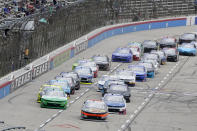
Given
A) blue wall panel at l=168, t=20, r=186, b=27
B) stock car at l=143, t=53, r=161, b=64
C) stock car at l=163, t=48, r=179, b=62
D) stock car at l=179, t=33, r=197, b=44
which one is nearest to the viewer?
stock car at l=143, t=53, r=161, b=64

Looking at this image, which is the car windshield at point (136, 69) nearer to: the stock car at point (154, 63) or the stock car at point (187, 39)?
the stock car at point (154, 63)

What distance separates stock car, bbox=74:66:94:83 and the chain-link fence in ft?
14.8

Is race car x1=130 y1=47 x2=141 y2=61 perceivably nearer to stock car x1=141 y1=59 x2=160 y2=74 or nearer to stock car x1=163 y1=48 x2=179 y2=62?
stock car x1=163 y1=48 x2=179 y2=62

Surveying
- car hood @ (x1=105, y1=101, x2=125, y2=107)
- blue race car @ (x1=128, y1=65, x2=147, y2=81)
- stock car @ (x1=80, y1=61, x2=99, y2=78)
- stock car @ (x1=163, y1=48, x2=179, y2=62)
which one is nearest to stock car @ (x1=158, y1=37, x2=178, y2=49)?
stock car @ (x1=163, y1=48, x2=179, y2=62)

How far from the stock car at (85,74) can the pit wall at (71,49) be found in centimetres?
315

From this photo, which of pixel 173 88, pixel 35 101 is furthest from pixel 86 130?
pixel 173 88

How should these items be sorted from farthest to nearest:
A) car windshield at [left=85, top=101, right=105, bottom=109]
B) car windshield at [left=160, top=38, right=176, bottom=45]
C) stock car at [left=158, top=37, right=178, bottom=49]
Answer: car windshield at [left=160, top=38, right=176, bottom=45], stock car at [left=158, top=37, right=178, bottom=49], car windshield at [left=85, top=101, right=105, bottom=109]

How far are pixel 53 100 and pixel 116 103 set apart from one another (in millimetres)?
3539

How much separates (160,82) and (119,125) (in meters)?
14.7

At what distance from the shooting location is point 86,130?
3469cm

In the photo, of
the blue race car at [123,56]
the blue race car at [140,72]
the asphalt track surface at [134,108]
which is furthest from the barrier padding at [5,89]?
the blue race car at [123,56]

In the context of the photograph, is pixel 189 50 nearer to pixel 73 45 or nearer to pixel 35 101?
pixel 73 45

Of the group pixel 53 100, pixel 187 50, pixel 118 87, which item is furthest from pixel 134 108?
pixel 187 50

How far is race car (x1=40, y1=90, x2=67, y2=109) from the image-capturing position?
128 feet
